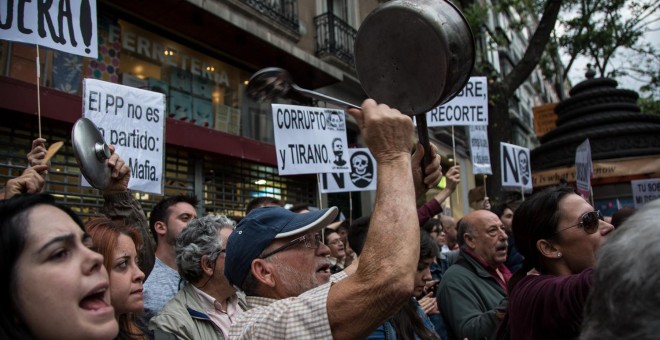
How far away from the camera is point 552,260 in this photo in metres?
2.53

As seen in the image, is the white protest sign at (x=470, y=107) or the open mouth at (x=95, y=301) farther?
the white protest sign at (x=470, y=107)

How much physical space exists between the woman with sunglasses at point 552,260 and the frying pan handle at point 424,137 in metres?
0.71

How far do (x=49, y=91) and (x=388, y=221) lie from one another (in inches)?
258

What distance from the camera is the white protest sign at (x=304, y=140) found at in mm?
6086

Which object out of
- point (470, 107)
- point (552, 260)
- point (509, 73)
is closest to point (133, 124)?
point (552, 260)

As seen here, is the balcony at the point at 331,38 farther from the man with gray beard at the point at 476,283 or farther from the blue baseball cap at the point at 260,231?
the blue baseball cap at the point at 260,231

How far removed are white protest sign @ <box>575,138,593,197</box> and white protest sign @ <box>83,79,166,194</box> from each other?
5478 millimetres

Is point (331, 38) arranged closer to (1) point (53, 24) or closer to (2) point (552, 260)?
(1) point (53, 24)

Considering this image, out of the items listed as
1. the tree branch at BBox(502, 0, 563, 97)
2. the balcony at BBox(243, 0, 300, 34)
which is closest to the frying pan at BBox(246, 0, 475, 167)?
the balcony at BBox(243, 0, 300, 34)

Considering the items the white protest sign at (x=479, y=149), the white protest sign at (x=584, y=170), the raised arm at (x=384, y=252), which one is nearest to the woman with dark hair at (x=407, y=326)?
the raised arm at (x=384, y=252)

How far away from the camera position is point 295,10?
1188 centimetres

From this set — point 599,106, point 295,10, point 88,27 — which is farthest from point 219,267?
point 295,10

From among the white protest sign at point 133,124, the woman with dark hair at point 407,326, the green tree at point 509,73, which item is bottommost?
the woman with dark hair at point 407,326

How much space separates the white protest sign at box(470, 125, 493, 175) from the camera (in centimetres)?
828
